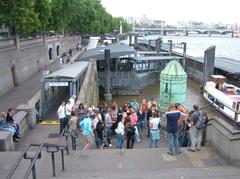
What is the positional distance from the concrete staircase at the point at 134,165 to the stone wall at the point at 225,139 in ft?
0.66

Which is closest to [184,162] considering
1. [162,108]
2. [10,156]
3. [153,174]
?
[153,174]

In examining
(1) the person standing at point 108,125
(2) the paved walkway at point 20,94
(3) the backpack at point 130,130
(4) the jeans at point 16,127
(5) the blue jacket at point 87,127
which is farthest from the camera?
(2) the paved walkway at point 20,94

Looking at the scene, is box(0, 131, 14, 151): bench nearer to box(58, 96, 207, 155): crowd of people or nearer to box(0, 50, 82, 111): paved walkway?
box(58, 96, 207, 155): crowd of people

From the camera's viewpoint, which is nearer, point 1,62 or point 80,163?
point 80,163

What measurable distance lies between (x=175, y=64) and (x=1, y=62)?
516 inches

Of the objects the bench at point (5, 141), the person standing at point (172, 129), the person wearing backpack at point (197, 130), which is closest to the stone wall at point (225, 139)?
the person wearing backpack at point (197, 130)

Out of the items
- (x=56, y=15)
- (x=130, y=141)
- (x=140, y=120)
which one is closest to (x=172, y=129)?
(x=130, y=141)

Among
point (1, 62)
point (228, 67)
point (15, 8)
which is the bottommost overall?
point (228, 67)

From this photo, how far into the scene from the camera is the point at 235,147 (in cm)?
800

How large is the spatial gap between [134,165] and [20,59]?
78.1 ft

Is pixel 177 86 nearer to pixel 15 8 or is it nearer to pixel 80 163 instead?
pixel 80 163

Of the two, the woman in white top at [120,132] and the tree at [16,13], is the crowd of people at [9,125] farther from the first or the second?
the tree at [16,13]

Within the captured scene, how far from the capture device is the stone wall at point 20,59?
25.1 metres

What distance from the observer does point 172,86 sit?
741 inches
